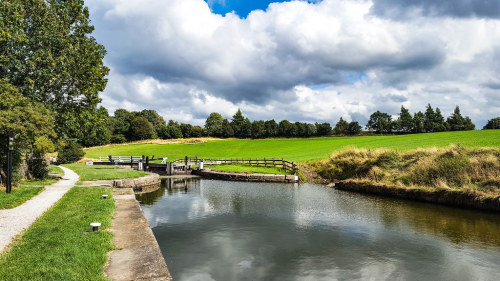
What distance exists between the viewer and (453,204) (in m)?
17.3

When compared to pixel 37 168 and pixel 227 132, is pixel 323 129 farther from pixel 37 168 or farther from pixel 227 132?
pixel 37 168

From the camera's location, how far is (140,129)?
101 m

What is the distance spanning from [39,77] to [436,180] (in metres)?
25.7

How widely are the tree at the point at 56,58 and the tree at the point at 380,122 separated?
98.7m

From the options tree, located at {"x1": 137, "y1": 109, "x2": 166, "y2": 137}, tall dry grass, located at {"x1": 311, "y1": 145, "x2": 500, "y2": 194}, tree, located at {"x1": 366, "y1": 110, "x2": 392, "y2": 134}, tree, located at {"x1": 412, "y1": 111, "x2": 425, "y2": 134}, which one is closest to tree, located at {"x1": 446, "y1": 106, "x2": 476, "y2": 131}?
tree, located at {"x1": 412, "y1": 111, "x2": 425, "y2": 134}

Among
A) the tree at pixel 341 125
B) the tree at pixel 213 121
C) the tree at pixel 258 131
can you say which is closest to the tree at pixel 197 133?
the tree at pixel 213 121

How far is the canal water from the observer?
28.0ft

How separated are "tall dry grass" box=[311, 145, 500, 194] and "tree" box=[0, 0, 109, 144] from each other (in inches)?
865

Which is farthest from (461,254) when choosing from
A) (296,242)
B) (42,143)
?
(42,143)

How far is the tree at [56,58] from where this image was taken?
1752 cm

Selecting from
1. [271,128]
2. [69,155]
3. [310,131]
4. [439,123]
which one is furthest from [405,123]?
[69,155]

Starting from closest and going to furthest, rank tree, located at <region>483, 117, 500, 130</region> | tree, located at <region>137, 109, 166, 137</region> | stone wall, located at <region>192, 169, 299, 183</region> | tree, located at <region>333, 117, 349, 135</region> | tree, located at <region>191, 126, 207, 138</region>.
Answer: stone wall, located at <region>192, 169, 299, 183</region>
tree, located at <region>483, 117, 500, 130</region>
tree, located at <region>191, 126, 207, 138</region>
tree, located at <region>333, 117, 349, 135</region>
tree, located at <region>137, 109, 166, 137</region>

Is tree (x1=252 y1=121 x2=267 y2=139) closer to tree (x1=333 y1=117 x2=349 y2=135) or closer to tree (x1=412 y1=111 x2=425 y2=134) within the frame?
tree (x1=333 y1=117 x2=349 y2=135)

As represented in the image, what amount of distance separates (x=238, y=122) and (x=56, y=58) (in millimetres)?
99152
